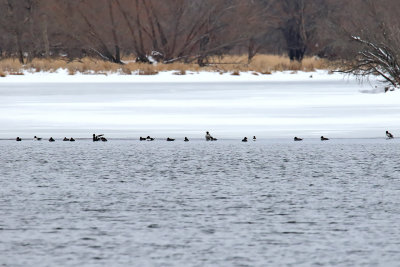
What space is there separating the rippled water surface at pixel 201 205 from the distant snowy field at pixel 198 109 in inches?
104

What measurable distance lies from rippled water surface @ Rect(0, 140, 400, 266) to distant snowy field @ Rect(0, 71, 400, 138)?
2636 millimetres

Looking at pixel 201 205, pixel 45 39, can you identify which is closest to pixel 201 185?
pixel 201 205

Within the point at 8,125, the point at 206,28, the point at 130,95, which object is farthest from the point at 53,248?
the point at 206,28

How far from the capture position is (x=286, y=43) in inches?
2470

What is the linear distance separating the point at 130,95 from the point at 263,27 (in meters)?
27.0

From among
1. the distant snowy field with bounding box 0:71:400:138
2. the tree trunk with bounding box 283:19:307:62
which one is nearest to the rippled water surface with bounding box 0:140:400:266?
the distant snowy field with bounding box 0:71:400:138

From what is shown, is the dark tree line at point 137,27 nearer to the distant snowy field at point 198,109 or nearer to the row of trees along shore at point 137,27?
the row of trees along shore at point 137,27

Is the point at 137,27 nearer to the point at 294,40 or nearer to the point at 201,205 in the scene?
the point at 294,40

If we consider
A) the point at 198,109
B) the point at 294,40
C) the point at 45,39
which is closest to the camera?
the point at 198,109

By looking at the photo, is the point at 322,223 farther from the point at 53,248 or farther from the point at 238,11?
the point at 238,11

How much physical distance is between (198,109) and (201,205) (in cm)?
1335

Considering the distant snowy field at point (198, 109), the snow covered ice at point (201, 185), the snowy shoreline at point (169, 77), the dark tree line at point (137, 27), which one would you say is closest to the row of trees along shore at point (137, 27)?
the dark tree line at point (137, 27)

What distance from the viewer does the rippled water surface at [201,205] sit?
24.1ft

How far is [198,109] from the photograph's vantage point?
23.0m
